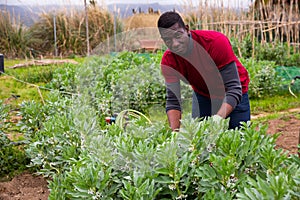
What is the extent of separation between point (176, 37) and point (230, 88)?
1.55ft

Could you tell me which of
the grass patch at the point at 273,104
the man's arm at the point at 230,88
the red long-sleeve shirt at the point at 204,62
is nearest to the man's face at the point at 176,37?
the red long-sleeve shirt at the point at 204,62

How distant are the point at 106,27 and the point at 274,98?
6769mm

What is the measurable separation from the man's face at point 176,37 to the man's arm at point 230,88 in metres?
0.32

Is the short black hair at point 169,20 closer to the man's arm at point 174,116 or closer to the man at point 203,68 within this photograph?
the man at point 203,68

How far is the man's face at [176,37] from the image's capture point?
2301 millimetres

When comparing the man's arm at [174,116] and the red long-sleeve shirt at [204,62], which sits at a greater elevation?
the red long-sleeve shirt at [204,62]

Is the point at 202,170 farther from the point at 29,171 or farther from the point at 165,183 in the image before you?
the point at 29,171

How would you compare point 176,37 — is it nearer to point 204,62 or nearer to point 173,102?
point 204,62

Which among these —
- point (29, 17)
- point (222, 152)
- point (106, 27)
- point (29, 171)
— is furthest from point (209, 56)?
point (29, 17)

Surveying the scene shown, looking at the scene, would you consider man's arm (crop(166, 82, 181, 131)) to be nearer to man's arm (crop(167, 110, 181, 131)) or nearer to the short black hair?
man's arm (crop(167, 110, 181, 131))

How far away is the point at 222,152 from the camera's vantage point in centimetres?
165

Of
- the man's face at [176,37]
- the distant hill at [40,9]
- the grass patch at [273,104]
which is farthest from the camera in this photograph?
the distant hill at [40,9]

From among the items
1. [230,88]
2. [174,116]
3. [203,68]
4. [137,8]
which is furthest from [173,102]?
[137,8]

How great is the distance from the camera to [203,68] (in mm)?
2623
